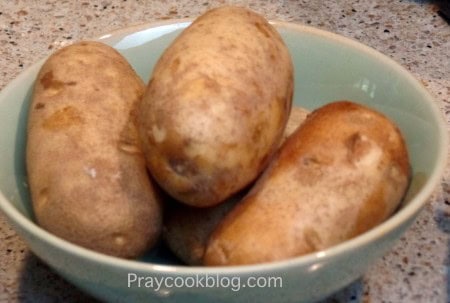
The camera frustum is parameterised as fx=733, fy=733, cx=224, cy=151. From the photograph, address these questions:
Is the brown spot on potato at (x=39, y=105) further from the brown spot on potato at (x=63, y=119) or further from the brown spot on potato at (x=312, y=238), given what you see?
the brown spot on potato at (x=312, y=238)

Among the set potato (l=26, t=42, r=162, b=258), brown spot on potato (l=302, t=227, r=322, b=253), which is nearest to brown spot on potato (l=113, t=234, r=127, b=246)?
potato (l=26, t=42, r=162, b=258)

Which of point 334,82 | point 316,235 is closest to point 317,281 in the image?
point 316,235

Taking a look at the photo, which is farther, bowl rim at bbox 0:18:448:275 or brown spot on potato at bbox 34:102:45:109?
brown spot on potato at bbox 34:102:45:109

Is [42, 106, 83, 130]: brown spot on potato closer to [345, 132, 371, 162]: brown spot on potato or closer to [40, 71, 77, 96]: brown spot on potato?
[40, 71, 77, 96]: brown spot on potato

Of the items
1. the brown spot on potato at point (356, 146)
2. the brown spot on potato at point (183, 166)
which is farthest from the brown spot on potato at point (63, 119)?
the brown spot on potato at point (356, 146)

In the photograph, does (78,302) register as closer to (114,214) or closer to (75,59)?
(114,214)
